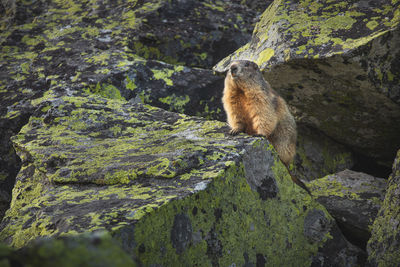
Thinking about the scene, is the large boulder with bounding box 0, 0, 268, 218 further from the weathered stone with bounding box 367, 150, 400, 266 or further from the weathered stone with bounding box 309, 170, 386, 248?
the weathered stone with bounding box 367, 150, 400, 266

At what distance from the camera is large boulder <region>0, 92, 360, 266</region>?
321 centimetres

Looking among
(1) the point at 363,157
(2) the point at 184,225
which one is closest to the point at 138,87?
(2) the point at 184,225

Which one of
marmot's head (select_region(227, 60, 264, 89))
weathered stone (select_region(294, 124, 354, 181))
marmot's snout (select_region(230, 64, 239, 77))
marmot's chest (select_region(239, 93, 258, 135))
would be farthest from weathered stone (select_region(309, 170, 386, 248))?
marmot's snout (select_region(230, 64, 239, 77))

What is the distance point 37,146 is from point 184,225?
9.76ft

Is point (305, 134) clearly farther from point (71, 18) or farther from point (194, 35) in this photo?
point (71, 18)

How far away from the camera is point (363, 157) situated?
832 centimetres

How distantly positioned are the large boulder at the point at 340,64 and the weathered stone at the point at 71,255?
17.6ft

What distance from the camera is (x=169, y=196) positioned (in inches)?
136

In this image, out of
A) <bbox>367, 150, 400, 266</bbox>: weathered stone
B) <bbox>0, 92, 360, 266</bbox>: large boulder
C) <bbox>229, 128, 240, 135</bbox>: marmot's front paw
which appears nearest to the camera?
<bbox>0, 92, 360, 266</bbox>: large boulder

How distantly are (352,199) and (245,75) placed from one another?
293cm

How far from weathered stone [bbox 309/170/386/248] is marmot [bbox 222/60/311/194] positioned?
96cm

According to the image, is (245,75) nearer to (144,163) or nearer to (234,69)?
(234,69)

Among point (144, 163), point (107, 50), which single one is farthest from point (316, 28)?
point (107, 50)

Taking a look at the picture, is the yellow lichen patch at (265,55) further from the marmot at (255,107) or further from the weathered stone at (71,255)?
the weathered stone at (71,255)
